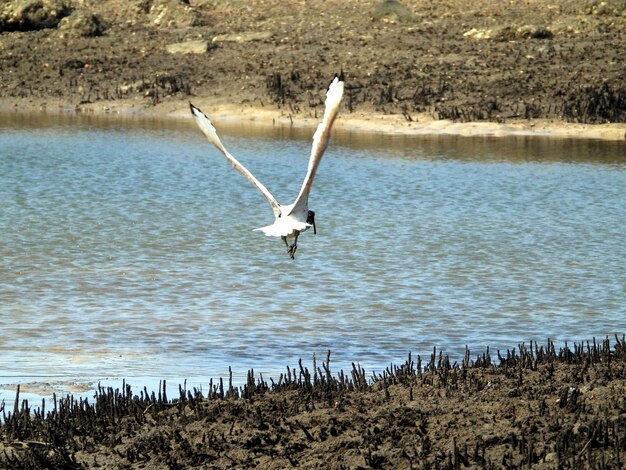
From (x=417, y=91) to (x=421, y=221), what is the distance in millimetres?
9381

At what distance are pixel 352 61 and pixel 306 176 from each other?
67.5 ft

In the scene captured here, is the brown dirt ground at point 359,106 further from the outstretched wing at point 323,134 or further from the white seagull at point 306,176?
the outstretched wing at point 323,134

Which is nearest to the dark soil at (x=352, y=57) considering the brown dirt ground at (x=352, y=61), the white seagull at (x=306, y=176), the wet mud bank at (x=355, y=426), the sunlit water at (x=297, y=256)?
the brown dirt ground at (x=352, y=61)

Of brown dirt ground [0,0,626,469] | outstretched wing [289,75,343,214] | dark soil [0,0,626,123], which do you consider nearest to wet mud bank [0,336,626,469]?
brown dirt ground [0,0,626,469]

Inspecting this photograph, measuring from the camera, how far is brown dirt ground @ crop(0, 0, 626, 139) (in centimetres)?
2431

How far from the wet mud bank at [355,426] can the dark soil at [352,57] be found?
54.2ft

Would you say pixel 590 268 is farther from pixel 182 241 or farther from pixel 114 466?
pixel 114 466

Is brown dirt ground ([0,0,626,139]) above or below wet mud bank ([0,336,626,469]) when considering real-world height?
above

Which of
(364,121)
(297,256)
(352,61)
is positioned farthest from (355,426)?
(352,61)

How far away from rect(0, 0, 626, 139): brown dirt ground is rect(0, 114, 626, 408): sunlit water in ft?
7.54

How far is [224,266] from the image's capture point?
42.3 feet

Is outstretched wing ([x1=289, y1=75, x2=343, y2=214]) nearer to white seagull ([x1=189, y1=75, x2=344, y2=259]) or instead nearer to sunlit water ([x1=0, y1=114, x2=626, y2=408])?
white seagull ([x1=189, y1=75, x2=344, y2=259])

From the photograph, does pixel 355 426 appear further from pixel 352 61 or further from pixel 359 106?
pixel 352 61

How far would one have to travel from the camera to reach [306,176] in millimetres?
6977
